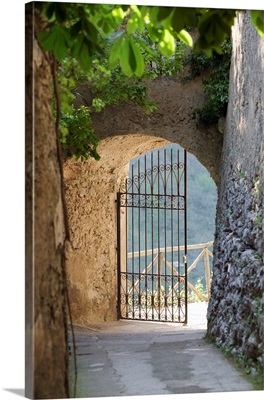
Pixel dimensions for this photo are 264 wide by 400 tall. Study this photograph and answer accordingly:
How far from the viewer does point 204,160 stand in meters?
9.13

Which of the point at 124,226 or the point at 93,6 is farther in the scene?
the point at 124,226

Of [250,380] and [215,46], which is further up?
[215,46]

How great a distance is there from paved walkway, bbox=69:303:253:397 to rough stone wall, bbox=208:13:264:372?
0.82 ft

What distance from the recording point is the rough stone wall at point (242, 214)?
6.51 metres

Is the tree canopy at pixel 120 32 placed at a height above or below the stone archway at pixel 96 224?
above

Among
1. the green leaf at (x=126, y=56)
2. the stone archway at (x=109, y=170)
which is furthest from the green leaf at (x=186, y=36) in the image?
the stone archway at (x=109, y=170)

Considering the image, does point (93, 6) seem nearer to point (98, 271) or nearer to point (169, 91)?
point (169, 91)

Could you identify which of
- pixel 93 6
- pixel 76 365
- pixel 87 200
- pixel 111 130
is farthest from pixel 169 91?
pixel 93 6

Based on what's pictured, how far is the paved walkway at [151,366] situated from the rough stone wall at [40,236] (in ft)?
1.72

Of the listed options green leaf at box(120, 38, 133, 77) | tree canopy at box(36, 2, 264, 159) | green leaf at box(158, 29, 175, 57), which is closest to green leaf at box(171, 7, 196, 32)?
tree canopy at box(36, 2, 264, 159)

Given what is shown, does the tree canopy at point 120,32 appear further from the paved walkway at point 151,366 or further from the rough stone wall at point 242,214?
the paved walkway at point 151,366

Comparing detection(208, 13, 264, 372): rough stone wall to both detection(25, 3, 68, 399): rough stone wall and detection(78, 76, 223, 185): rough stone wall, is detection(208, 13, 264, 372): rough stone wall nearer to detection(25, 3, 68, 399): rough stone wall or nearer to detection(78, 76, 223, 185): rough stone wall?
detection(78, 76, 223, 185): rough stone wall
